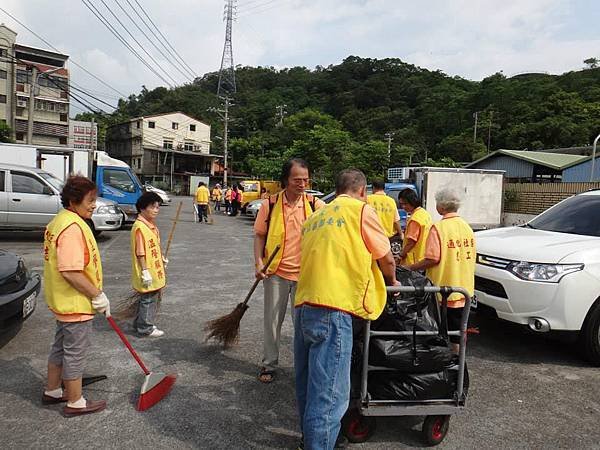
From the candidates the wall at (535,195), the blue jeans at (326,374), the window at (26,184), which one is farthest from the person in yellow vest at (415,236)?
the wall at (535,195)

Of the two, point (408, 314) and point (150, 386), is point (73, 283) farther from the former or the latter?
point (408, 314)

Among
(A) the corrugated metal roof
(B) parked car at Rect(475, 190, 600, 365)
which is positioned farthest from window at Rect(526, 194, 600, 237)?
(A) the corrugated metal roof

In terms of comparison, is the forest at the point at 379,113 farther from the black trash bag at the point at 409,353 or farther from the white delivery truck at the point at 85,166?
the black trash bag at the point at 409,353

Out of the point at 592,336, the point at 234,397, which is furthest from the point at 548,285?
the point at 234,397

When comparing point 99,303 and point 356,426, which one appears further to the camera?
point 99,303

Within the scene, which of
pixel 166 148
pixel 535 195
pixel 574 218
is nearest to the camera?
pixel 574 218

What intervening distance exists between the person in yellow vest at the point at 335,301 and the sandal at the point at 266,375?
1325mm

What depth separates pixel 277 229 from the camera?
371cm

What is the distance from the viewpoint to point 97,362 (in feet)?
13.2

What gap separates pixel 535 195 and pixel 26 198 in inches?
663

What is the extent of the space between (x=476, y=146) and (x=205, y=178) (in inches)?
1158

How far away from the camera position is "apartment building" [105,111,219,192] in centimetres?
5803

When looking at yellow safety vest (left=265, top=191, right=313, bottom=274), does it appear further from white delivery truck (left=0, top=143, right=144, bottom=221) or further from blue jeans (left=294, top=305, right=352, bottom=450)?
white delivery truck (left=0, top=143, right=144, bottom=221)

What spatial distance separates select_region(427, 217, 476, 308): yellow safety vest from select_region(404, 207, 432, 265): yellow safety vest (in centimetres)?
72
